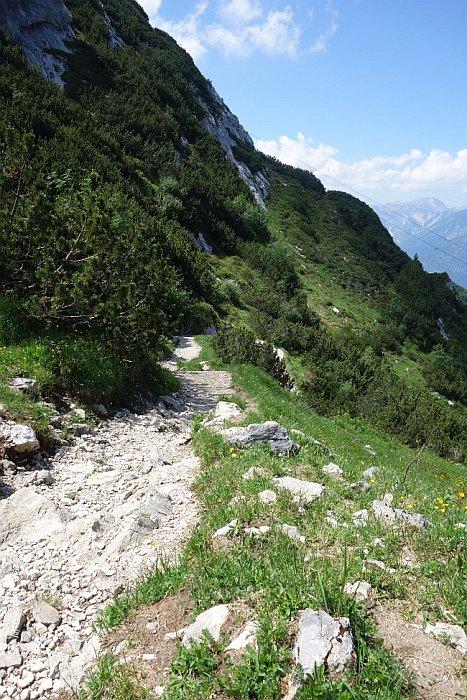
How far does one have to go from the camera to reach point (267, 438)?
8.57m

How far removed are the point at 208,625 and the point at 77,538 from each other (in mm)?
2569

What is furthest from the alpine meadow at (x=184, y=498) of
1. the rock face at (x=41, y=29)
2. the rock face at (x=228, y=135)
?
the rock face at (x=228, y=135)

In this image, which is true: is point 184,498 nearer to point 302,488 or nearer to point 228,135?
point 302,488

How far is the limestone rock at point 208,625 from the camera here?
3707 millimetres

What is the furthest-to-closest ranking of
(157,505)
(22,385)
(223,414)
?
(223,414) < (22,385) < (157,505)

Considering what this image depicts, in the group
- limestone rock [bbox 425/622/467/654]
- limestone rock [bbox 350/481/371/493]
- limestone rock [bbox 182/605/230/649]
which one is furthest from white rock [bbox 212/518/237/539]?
limestone rock [bbox 425/622/467/654]

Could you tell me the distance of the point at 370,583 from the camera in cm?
422

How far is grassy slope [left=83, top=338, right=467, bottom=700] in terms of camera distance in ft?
10.6

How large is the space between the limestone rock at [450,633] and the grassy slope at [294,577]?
4.4 inches

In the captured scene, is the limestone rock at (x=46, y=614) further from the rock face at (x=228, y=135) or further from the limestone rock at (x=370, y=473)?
the rock face at (x=228, y=135)

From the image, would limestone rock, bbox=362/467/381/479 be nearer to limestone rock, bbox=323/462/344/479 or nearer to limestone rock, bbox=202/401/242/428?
limestone rock, bbox=323/462/344/479

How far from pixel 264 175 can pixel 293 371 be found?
65.9 meters

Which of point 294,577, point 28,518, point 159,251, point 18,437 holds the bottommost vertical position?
point 28,518

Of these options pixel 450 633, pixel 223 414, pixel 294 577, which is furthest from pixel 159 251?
pixel 450 633
